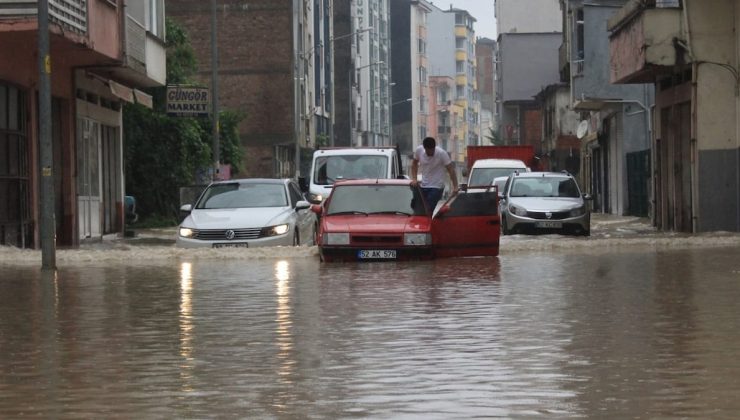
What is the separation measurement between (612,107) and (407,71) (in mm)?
111167

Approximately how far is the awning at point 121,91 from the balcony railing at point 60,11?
22.4ft

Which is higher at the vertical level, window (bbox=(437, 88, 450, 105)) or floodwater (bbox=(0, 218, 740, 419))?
window (bbox=(437, 88, 450, 105))

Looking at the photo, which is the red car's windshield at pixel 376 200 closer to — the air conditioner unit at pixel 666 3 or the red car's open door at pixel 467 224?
the red car's open door at pixel 467 224

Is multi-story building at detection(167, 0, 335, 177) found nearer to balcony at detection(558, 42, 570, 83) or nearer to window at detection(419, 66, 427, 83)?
balcony at detection(558, 42, 570, 83)

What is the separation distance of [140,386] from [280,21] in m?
72.1

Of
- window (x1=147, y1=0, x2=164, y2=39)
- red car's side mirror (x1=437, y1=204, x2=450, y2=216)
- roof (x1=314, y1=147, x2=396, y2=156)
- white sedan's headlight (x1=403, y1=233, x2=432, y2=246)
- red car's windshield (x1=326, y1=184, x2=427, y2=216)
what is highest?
window (x1=147, y1=0, x2=164, y2=39)

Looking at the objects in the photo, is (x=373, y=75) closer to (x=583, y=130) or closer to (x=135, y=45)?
(x=583, y=130)

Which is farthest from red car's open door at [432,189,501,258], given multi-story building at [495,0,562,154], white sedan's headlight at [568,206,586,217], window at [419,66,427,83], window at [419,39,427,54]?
window at [419,39,427,54]

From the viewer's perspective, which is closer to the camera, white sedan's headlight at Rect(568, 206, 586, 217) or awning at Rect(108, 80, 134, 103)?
white sedan's headlight at Rect(568, 206, 586, 217)

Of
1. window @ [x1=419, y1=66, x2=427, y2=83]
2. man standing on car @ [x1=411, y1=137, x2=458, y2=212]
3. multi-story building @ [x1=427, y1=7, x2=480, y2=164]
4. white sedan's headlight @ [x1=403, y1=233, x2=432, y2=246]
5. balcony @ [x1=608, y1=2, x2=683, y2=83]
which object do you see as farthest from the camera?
multi-story building @ [x1=427, y1=7, x2=480, y2=164]

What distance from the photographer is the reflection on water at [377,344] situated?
844cm

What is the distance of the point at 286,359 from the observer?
10547mm

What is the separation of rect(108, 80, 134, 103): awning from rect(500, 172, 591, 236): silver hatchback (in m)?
8.84

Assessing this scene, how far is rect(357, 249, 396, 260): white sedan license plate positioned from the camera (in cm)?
2241
